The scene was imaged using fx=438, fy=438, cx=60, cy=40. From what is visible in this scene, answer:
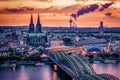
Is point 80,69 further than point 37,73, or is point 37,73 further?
point 37,73

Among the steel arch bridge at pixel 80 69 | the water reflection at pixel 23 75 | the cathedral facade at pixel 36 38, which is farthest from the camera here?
the cathedral facade at pixel 36 38

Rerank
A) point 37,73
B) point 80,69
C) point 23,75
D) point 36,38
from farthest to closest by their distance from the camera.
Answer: point 36,38 < point 37,73 < point 23,75 < point 80,69

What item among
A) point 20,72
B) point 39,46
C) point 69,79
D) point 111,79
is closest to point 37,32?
point 39,46

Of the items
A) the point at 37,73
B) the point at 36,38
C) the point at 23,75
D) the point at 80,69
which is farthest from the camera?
the point at 36,38

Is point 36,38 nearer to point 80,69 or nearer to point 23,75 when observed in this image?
point 23,75

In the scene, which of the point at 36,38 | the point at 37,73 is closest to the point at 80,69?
the point at 37,73

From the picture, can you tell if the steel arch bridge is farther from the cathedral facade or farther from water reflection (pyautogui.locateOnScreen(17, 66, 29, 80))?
the cathedral facade

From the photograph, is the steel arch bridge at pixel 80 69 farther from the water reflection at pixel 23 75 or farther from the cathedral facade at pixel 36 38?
the cathedral facade at pixel 36 38

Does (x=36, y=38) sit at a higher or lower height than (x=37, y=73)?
higher

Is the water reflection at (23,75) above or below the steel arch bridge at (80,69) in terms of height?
below

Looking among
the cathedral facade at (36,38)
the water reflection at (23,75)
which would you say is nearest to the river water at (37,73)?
the water reflection at (23,75)

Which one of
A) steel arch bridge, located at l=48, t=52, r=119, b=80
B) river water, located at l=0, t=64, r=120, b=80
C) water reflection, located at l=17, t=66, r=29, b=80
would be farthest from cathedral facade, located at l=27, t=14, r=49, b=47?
water reflection, located at l=17, t=66, r=29, b=80
